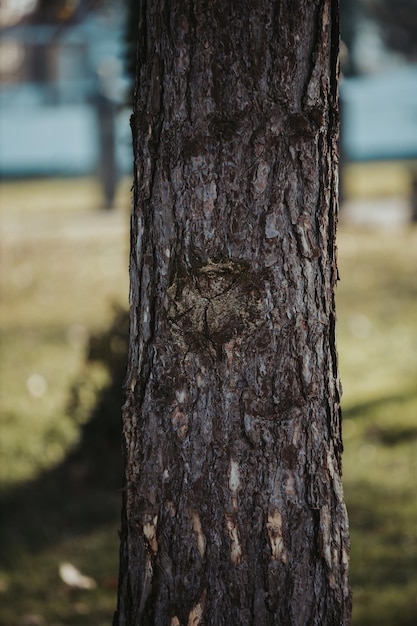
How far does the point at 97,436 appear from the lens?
511 cm

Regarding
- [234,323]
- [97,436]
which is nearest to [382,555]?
[97,436]

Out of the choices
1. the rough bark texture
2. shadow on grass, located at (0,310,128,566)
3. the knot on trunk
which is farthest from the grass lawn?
the knot on trunk

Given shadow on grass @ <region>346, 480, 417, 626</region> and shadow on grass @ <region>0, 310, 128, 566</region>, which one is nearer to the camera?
shadow on grass @ <region>346, 480, 417, 626</region>

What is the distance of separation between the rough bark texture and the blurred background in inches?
57.3

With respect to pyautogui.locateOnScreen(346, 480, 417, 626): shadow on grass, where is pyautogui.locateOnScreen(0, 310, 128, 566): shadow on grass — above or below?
above

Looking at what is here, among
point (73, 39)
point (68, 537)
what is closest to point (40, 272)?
point (68, 537)

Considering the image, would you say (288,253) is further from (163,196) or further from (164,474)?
(164,474)

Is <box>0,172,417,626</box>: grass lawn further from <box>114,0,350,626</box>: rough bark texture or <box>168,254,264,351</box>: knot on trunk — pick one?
<box>168,254,264,351</box>: knot on trunk

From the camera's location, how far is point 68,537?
4395 millimetres

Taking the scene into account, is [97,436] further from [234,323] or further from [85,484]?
[234,323]

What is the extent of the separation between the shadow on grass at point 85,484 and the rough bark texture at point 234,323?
7.90ft

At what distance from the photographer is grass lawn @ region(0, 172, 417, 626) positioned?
377cm

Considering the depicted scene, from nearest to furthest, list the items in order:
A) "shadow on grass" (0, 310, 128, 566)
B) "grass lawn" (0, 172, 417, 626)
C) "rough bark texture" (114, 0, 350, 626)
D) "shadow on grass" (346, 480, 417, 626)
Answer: "rough bark texture" (114, 0, 350, 626)
"shadow on grass" (346, 480, 417, 626)
"grass lawn" (0, 172, 417, 626)
"shadow on grass" (0, 310, 128, 566)

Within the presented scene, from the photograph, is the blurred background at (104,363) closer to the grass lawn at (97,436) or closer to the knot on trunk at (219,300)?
the grass lawn at (97,436)
